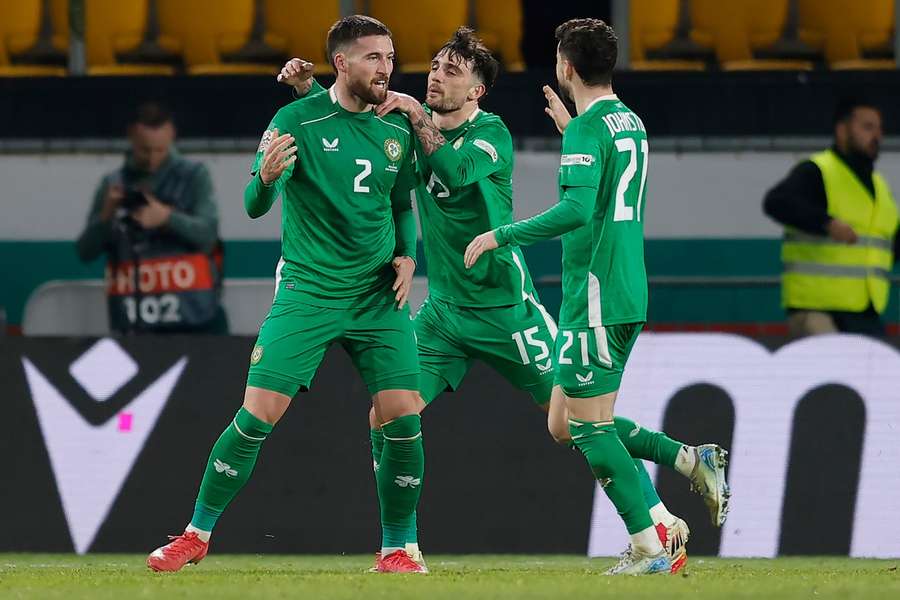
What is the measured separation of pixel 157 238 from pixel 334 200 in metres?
3.61

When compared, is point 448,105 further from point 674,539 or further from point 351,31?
point 674,539

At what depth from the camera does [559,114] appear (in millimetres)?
6891

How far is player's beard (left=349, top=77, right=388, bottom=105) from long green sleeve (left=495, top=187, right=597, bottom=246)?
69cm

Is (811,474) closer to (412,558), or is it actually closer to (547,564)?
(547,564)

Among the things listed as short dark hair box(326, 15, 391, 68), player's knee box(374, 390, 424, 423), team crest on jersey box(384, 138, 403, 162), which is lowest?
player's knee box(374, 390, 424, 423)

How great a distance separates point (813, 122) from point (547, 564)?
3.89m

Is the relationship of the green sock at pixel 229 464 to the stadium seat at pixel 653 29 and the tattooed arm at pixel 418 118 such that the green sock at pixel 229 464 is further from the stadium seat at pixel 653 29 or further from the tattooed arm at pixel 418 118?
the stadium seat at pixel 653 29

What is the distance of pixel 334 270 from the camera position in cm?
665

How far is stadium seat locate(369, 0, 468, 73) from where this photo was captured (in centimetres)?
1131

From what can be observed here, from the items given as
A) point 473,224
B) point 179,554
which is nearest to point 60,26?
point 473,224

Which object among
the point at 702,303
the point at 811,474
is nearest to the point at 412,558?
the point at 811,474

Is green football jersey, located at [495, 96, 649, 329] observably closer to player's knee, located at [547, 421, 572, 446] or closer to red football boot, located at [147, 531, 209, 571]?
player's knee, located at [547, 421, 572, 446]

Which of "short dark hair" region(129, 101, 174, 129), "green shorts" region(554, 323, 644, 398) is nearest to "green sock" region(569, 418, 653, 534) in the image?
"green shorts" region(554, 323, 644, 398)

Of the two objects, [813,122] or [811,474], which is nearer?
[811,474]
